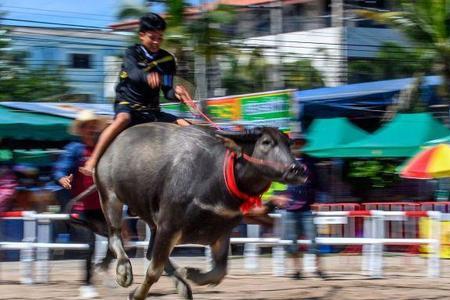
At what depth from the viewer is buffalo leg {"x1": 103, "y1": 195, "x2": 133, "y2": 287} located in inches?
320

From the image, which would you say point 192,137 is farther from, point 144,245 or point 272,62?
point 272,62

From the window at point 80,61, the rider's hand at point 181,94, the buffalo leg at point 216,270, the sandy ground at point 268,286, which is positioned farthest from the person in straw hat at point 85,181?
the window at point 80,61

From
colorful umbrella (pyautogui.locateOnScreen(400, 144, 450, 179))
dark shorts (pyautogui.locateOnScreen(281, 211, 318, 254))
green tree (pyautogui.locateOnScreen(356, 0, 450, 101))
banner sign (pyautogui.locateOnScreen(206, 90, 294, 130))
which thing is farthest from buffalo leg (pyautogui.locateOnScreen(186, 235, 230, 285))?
green tree (pyautogui.locateOnScreen(356, 0, 450, 101))

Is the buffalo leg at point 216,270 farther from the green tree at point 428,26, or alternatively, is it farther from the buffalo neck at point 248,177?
the green tree at point 428,26

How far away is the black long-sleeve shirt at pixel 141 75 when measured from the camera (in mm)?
8320

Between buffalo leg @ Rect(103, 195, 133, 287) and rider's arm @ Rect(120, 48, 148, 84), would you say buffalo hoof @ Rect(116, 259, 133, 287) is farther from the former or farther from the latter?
rider's arm @ Rect(120, 48, 148, 84)

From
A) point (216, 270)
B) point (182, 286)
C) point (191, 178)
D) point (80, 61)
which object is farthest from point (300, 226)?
point (80, 61)

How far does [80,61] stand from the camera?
46.8 m

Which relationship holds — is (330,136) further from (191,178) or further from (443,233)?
(191,178)

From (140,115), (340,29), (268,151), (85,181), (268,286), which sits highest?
(340,29)

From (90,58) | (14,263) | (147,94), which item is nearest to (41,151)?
(14,263)

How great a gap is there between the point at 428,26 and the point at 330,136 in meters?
4.35

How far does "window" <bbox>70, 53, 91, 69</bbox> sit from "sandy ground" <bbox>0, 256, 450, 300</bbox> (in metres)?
32.5

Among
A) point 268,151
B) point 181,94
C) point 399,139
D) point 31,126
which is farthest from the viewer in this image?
point 399,139
